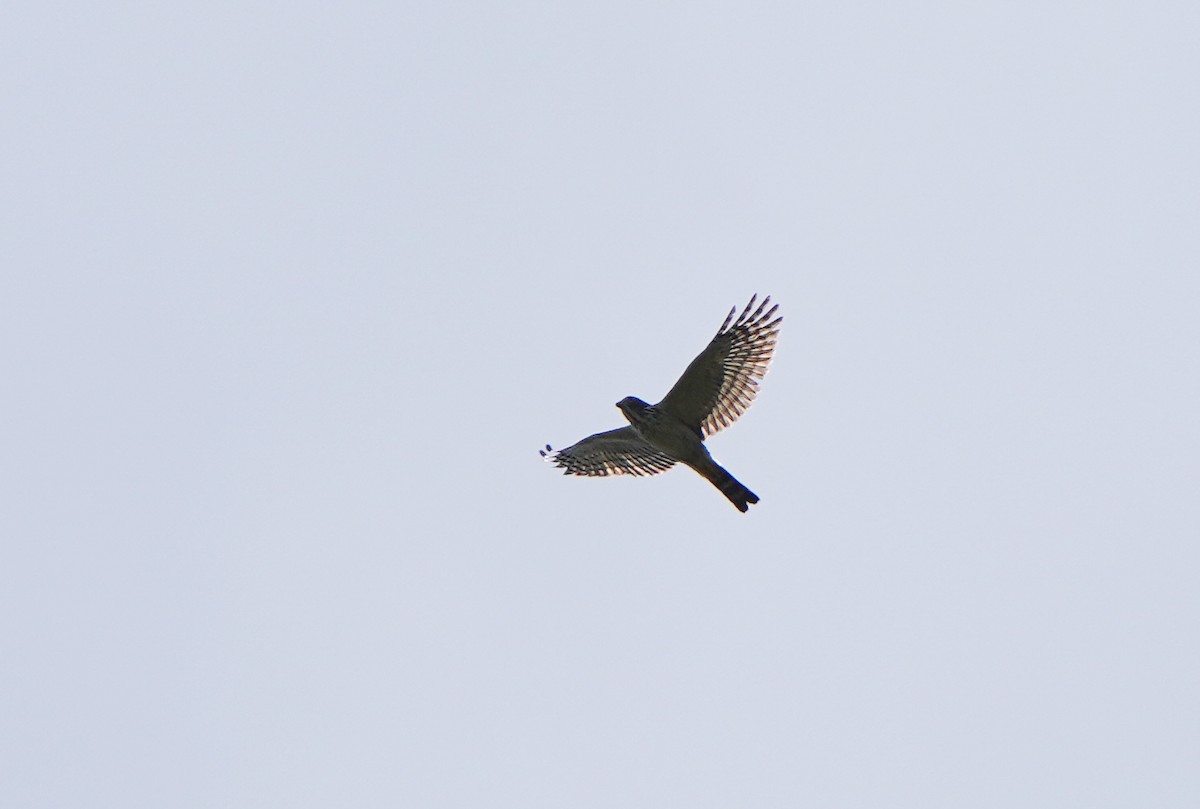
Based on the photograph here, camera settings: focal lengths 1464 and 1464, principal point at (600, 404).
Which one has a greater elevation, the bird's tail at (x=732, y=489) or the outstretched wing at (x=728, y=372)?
the outstretched wing at (x=728, y=372)

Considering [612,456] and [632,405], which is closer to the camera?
[632,405]

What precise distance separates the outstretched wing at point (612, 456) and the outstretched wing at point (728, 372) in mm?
998

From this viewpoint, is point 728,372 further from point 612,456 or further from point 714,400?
point 612,456

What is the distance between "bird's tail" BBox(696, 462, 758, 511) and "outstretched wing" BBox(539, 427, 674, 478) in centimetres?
108

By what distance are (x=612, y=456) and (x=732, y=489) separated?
7.61ft

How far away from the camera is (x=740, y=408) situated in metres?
17.1

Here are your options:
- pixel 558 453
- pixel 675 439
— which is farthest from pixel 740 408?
pixel 558 453

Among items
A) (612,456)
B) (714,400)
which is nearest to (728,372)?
(714,400)

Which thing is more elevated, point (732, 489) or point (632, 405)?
point (632, 405)

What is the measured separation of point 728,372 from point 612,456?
2318 millimetres

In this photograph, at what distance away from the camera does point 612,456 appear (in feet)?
60.9

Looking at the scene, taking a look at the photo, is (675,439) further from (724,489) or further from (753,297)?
(753,297)

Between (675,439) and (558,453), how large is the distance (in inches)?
94.0

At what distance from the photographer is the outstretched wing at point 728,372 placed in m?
16.8
